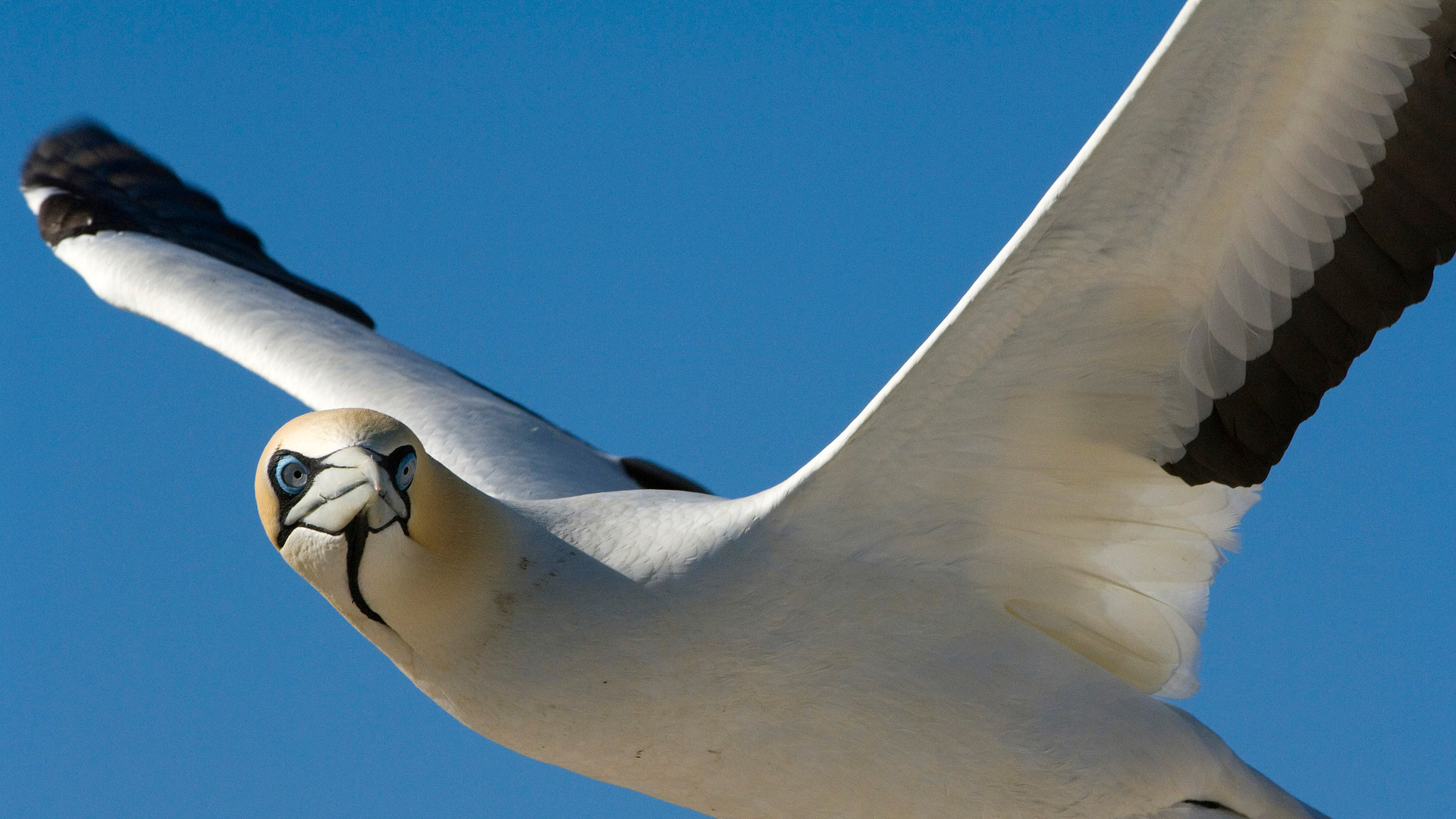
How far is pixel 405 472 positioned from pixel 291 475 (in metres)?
0.35

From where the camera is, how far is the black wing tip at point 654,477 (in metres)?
8.57

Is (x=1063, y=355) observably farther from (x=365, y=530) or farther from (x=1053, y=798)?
(x=365, y=530)

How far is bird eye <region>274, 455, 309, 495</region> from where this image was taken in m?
5.23

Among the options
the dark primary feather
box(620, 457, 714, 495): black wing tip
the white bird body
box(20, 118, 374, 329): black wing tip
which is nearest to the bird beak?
the white bird body

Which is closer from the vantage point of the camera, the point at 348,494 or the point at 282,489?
the point at 348,494

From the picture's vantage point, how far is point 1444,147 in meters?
5.06

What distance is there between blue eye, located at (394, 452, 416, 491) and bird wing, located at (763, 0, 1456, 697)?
1.22 m

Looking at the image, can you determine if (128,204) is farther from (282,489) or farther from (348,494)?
(348,494)

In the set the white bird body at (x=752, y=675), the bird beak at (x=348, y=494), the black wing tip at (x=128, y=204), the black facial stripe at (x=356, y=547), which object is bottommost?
the white bird body at (x=752, y=675)

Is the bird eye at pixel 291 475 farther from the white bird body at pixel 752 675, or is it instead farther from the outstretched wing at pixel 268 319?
the outstretched wing at pixel 268 319

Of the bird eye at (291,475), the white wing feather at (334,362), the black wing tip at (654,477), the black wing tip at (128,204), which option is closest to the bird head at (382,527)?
the bird eye at (291,475)

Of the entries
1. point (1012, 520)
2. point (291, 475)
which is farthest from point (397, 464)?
point (1012, 520)

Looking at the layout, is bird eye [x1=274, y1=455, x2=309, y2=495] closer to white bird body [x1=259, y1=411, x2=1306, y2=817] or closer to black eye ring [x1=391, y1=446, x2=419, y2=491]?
white bird body [x1=259, y1=411, x2=1306, y2=817]

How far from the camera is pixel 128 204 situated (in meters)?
10.2
